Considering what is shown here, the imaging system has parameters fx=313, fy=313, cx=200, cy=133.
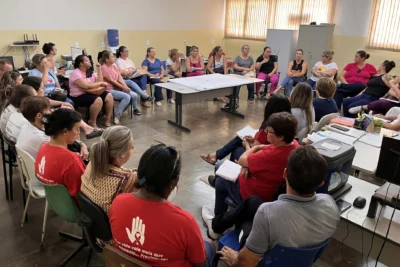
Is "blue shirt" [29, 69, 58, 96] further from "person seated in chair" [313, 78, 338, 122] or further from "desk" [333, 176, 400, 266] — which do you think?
"desk" [333, 176, 400, 266]

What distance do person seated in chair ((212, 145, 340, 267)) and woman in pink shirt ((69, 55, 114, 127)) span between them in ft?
13.4

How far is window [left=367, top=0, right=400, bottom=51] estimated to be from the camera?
21.8 ft

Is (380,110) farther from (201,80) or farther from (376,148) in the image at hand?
(201,80)

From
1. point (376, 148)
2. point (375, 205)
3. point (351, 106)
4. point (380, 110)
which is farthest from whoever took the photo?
point (351, 106)

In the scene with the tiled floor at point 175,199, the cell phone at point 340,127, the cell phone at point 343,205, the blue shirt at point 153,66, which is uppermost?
the blue shirt at point 153,66

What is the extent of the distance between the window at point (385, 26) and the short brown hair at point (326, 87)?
13.9ft

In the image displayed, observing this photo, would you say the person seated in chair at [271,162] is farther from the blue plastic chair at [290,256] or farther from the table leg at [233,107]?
the table leg at [233,107]

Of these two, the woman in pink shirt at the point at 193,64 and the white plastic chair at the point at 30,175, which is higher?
the woman in pink shirt at the point at 193,64

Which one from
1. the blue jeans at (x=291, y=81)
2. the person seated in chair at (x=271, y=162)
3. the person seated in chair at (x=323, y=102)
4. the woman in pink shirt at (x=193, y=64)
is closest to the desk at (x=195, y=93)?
the woman in pink shirt at (x=193, y=64)

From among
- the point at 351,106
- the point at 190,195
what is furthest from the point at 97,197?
the point at 351,106

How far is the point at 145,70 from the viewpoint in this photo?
21.4 ft

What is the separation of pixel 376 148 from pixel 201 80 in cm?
354

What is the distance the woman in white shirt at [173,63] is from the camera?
23.1 feet

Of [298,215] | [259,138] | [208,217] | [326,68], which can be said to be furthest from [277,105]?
[326,68]
